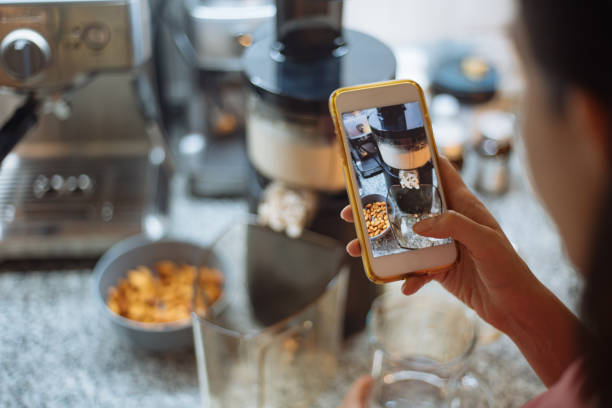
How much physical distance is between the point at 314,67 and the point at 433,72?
21.0 inches

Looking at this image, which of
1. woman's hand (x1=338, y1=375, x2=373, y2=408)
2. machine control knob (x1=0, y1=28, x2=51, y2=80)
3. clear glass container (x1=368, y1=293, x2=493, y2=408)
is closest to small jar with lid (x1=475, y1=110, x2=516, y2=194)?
clear glass container (x1=368, y1=293, x2=493, y2=408)

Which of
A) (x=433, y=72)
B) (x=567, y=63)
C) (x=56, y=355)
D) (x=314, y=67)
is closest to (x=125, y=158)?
(x=56, y=355)

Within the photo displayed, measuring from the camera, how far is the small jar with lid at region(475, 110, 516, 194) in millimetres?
936

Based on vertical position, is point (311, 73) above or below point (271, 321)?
above

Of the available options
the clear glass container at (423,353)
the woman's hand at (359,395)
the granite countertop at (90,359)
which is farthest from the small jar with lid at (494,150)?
the woman's hand at (359,395)

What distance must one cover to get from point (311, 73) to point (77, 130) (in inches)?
18.7

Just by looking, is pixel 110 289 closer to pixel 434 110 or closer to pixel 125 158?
pixel 125 158

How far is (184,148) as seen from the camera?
Answer: 97 centimetres

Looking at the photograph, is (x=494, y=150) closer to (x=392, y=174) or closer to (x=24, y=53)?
Result: (x=392, y=174)

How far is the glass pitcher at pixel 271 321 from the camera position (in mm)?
581

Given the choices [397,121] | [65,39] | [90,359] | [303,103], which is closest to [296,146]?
[303,103]

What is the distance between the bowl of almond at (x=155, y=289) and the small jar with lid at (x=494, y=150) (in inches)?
18.5

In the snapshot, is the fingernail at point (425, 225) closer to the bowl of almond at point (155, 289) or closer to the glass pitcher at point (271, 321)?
the glass pitcher at point (271, 321)

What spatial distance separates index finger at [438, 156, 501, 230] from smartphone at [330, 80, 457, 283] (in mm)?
10
